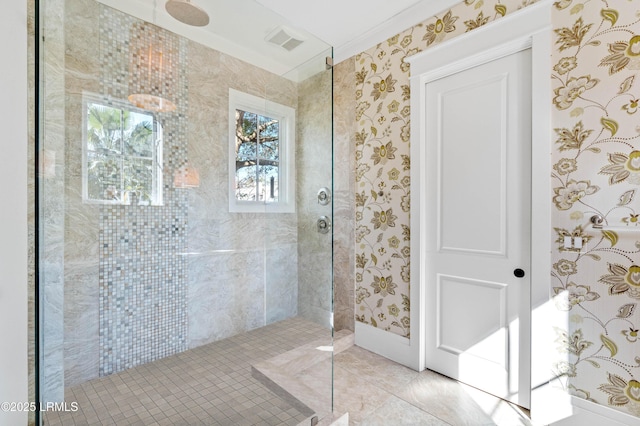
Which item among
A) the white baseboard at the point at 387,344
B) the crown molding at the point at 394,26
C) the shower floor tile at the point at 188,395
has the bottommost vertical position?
the white baseboard at the point at 387,344

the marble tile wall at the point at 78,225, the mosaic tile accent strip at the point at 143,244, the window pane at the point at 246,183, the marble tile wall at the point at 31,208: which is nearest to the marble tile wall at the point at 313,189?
the window pane at the point at 246,183

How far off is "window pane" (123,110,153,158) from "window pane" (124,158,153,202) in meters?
0.05

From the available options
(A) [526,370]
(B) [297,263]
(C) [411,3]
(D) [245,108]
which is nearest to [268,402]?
(B) [297,263]

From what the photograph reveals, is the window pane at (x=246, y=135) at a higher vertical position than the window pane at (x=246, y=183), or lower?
higher

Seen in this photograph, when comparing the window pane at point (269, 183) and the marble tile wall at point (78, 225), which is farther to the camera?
the window pane at point (269, 183)

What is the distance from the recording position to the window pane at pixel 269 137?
2.13 meters

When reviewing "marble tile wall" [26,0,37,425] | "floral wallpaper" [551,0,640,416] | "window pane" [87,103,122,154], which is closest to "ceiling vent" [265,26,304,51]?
"window pane" [87,103,122,154]

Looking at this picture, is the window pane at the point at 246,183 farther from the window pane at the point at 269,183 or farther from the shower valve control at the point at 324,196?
the shower valve control at the point at 324,196

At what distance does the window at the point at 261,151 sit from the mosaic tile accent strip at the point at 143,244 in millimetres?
354

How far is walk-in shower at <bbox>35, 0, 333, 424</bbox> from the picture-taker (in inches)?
58.1

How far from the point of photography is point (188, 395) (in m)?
1.52

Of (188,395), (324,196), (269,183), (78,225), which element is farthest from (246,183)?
(188,395)

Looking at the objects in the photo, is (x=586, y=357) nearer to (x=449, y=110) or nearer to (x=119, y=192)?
(x=449, y=110)

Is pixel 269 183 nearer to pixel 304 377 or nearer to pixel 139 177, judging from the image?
pixel 139 177
